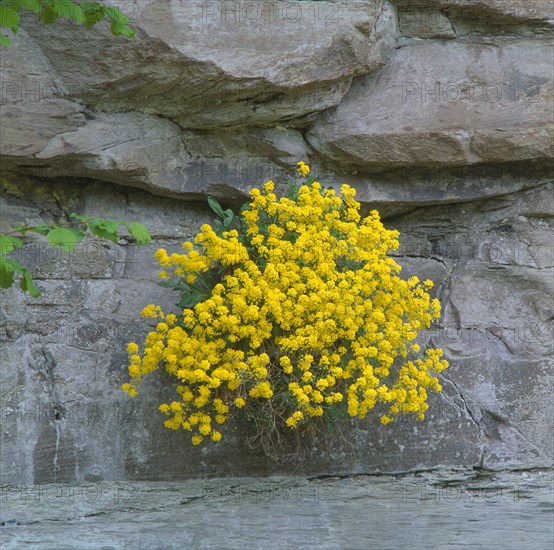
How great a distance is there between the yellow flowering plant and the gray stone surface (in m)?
0.40

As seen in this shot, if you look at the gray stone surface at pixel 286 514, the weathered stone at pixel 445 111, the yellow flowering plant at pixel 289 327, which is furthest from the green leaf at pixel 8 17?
the gray stone surface at pixel 286 514

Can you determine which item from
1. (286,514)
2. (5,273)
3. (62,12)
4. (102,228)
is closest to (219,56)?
(62,12)

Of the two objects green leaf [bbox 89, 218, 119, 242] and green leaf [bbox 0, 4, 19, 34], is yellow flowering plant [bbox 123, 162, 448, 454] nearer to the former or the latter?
green leaf [bbox 89, 218, 119, 242]

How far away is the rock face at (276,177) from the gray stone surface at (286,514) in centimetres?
9

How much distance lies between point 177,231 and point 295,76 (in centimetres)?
110

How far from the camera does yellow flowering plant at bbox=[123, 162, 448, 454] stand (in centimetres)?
371

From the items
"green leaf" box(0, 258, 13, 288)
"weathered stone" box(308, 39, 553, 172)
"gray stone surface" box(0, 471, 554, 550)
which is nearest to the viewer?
"green leaf" box(0, 258, 13, 288)

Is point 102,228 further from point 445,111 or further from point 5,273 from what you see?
point 445,111

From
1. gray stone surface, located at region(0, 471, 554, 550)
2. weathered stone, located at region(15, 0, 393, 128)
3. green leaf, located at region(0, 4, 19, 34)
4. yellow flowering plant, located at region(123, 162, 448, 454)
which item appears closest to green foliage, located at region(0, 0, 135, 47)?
green leaf, located at region(0, 4, 19, 34)

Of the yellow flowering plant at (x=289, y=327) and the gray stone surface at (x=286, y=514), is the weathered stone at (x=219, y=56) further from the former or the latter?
the gray stone surface at (x=286, y=514)

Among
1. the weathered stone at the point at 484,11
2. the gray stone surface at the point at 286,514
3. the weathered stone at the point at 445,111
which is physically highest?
the weathered stone at the point at 484,11

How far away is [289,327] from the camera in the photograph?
12.4 feet

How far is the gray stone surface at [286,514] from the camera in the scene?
388cm

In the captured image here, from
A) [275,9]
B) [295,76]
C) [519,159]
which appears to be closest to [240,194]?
[295,76]
